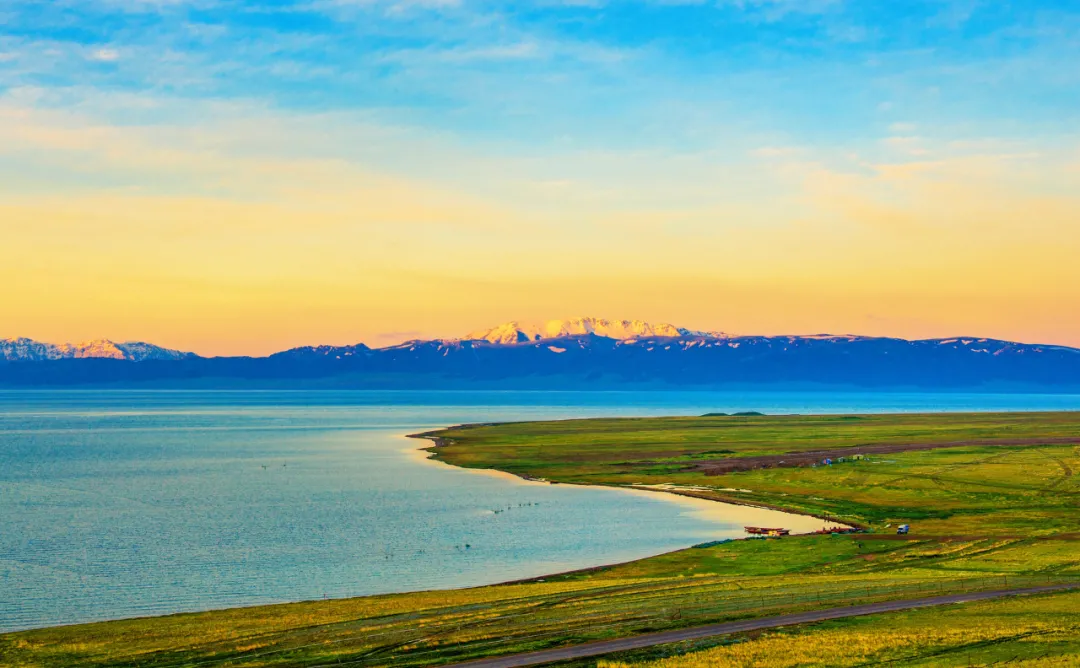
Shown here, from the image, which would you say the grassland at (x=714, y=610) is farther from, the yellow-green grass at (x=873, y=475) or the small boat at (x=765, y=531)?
the small boat at (x=765, y=531)

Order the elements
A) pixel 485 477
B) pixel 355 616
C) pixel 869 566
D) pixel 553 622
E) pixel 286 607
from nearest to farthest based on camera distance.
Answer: pixel 553 622
pixel 355 616
pixel 286 607
pixel 869 566
pixel 485 477

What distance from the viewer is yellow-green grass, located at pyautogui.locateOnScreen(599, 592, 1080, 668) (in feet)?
129

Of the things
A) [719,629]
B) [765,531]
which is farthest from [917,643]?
[765,531]

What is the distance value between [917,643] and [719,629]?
28.9 feet

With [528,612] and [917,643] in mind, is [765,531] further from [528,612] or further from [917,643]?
[917,643]

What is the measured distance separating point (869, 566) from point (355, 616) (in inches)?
1459

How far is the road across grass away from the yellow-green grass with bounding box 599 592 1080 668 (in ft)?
4.83

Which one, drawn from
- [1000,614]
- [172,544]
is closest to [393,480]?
[172,544]

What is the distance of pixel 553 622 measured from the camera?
48.5 m

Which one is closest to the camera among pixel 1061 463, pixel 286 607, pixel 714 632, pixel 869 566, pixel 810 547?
pixel 714 632

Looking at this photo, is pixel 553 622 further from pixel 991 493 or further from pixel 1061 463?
pixel 1061 463

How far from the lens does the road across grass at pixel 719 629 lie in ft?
135

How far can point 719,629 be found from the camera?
151ft

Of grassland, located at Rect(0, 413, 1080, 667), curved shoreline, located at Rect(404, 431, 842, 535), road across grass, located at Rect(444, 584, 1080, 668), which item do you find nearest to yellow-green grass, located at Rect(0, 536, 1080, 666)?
grassland, located at Rect(0, 413, 1080, 667)
